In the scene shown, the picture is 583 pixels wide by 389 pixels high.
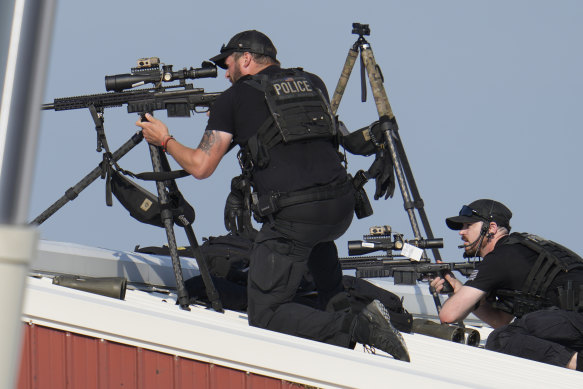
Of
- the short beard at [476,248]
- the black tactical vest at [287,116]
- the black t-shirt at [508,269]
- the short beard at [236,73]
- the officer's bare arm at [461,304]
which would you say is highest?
the short beard at [236,73]

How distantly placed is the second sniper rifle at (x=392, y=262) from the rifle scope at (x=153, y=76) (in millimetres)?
2393

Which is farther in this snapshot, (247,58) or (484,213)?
(484,213)

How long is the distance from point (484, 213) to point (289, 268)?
2525mm

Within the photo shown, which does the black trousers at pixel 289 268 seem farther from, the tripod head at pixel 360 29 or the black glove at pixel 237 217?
the tripod head at pixel 360 29

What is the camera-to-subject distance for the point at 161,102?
7.47 metres

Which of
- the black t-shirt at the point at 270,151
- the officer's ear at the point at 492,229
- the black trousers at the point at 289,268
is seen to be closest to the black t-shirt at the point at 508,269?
the officer's ear at the point at 492,229

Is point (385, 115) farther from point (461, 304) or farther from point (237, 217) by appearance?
point (461, 304)

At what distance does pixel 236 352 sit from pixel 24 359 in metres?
1.33

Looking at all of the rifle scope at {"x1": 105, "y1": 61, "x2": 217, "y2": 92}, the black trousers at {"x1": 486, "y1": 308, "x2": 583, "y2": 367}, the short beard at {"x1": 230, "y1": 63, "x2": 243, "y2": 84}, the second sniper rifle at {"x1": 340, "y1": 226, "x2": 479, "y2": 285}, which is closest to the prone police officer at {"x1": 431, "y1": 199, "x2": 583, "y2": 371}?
the black trousers at {"x1": 486, "y1": 308, "x2": 583, "y2": 367}

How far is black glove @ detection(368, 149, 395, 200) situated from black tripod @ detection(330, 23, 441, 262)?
56 cm

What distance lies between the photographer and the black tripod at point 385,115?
10727mm

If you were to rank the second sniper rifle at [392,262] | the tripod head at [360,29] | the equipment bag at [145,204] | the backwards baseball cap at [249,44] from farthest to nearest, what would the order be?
the tripod head at [360,29], the second sniper rifle at [392,262], the equipment bag at [145,204], the backwards baseball cap at [249,44]

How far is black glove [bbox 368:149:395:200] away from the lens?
31.4 feet

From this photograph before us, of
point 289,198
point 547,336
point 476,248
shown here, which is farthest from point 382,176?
point 289,198
